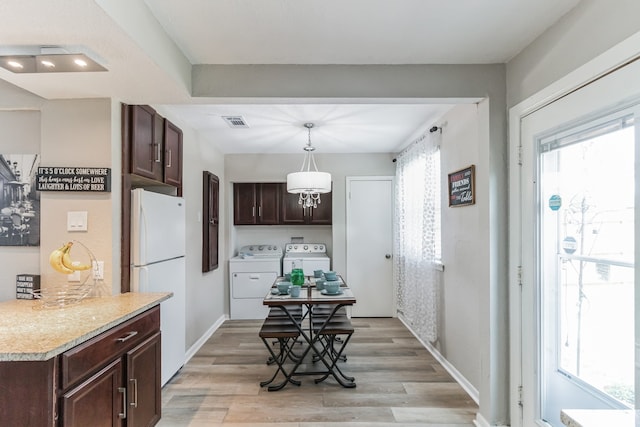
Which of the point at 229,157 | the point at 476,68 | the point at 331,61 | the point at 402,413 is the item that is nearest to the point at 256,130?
the point at 229,157

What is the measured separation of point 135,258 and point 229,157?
292cm

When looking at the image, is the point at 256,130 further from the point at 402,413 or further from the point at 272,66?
the point at 402,413

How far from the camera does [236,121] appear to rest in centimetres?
349

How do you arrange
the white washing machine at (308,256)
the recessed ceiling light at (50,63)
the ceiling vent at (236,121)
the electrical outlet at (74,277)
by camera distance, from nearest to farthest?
the recessed ceiling light at (50,63)
the electrical outlet at (74,277)
the ceiling vent at (236,121)
the white washing machine at (308,256)

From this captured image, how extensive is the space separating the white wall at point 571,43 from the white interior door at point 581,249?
15cm

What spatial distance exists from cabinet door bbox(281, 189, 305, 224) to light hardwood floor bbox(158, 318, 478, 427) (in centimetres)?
199

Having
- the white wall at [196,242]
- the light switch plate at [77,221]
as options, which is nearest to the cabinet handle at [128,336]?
the light switch plate at [77,221]

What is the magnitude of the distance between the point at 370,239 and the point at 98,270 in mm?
3545

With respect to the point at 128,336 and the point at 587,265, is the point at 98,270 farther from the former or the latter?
the point at 587,265

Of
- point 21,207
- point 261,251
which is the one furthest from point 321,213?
point 21,207

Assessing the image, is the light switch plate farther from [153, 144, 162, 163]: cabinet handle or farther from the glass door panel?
the glass door panel

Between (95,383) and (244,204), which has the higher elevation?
(244,204)

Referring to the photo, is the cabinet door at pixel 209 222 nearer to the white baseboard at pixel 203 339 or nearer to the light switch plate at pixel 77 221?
the white baseboard at pixel 203 339

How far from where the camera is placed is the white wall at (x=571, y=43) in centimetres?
143
